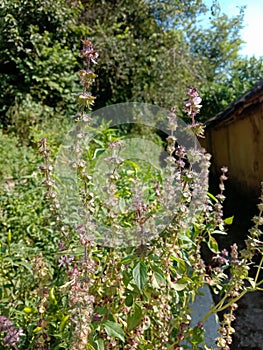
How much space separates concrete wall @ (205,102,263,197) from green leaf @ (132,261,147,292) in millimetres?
6203

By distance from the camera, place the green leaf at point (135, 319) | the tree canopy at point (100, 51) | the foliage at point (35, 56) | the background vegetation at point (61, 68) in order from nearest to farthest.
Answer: the green leaf at point (135, 319) < the background vegetation at point (61, 68) < the foliage at point (35, 56) < the tree canopy at point (100, 51)

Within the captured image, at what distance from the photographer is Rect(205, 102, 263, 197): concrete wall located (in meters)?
7.38

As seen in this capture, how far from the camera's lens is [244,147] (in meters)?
8.46

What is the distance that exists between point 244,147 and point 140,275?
302 inches

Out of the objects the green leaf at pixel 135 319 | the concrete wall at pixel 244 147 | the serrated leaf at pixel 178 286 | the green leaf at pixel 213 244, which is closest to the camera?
the green leaf at pixel 135 319

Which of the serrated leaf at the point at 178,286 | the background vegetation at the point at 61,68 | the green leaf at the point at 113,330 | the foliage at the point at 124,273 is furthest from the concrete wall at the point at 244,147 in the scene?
the green leaf at the point at 113,330

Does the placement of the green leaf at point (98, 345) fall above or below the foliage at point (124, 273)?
below

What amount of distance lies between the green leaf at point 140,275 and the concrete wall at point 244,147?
20.4ft

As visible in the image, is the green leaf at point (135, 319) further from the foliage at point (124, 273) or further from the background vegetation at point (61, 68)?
the background vegetation at point (61, 68)

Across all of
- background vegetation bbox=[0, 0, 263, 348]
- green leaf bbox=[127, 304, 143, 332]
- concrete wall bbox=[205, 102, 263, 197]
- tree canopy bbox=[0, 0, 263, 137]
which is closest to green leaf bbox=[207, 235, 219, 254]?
green leaf bbox=[127, 304, 143, 332]

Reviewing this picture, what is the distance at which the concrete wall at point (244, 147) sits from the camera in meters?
7.38

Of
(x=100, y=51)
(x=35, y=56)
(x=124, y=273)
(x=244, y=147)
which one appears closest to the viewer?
(x=124, y=273)

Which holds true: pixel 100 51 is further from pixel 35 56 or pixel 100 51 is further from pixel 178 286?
pixel 178 286

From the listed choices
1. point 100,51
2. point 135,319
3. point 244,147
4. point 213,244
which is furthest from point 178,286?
point 100,51
